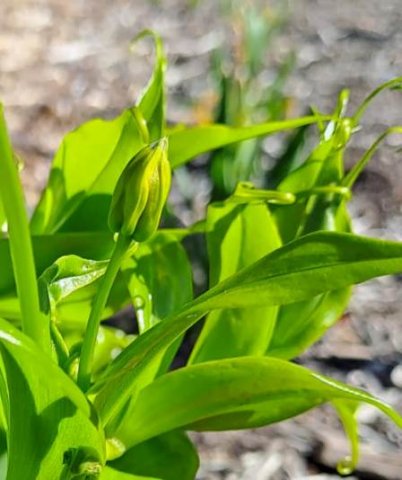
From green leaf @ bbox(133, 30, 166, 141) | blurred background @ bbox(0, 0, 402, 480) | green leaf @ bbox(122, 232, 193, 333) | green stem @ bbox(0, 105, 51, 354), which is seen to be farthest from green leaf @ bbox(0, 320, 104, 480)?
blurred background @ bbox(0, 0, 402, 480)

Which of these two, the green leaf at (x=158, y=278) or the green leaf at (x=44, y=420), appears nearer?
the green leaf at (x=44, y=420)

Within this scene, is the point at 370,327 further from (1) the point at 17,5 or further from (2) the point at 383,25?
(1) the point at 17,5

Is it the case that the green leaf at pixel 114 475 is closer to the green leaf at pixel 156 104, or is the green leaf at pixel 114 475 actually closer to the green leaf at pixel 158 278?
the green leaf at pixel 158 278

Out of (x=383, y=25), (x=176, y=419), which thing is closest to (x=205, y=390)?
(x=176, y=419)

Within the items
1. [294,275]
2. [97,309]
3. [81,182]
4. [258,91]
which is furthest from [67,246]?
[258,91]

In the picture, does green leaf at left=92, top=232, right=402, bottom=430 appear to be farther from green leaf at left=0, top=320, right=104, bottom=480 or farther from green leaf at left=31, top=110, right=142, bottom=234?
green leaf at left=31, top=110, right=142, bottom=234

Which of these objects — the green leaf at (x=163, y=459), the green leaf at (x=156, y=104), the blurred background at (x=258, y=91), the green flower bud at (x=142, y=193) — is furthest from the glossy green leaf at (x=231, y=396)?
the blurred background at (x=258, y=91)

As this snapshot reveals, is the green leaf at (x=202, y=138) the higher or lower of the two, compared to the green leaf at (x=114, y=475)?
higher
